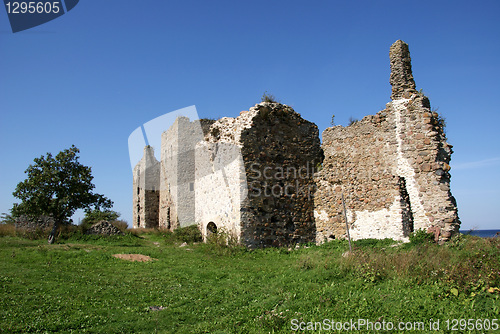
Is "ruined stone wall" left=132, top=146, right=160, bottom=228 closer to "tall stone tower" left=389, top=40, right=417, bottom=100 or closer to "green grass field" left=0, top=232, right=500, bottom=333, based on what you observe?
"green grass field" left=0, top=232, right=500, bottom=333

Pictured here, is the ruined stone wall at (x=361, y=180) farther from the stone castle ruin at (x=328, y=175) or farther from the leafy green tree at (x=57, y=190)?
the leafy green tree at (x=57, y=190)

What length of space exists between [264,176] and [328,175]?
2650 mm

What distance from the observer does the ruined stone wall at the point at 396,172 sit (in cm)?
1027

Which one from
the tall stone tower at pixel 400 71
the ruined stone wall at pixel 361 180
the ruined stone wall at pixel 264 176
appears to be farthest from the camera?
the ruined stone wall at pixel 264 176

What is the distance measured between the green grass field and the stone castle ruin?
163cm

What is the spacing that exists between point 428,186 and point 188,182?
1501cm

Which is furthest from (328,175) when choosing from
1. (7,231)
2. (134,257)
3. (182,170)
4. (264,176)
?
(7,231)

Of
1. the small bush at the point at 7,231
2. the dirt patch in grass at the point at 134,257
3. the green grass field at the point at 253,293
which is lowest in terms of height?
the green grass field at the point at 253,293

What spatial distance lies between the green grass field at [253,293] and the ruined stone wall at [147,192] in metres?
15.8

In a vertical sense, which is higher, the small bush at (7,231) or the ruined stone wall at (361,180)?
the ruined stone wall at (361,180)

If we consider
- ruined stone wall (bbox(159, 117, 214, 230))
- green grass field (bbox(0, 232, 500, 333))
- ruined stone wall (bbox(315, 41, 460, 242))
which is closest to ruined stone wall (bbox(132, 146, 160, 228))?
ruined stone wall (bbox(159, 117, 214, 230))

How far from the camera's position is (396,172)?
11.1m

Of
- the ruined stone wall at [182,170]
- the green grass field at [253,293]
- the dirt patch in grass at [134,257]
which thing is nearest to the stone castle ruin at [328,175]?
the green grass field at [253,293]

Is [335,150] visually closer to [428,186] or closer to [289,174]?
[289,174]
